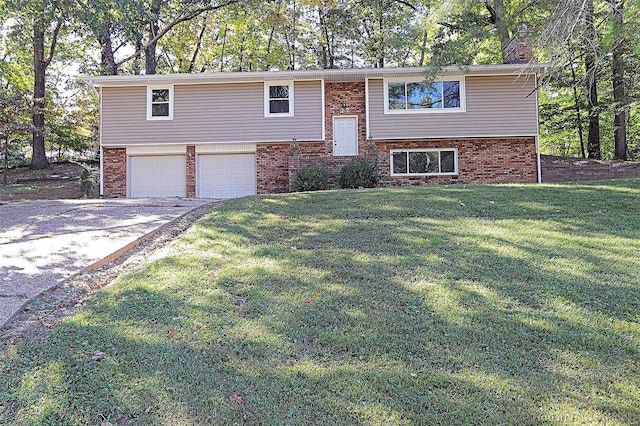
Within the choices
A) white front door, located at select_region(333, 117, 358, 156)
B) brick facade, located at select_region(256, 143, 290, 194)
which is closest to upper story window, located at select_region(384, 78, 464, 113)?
white front door, located at select_region(333, 117, 358, 156)

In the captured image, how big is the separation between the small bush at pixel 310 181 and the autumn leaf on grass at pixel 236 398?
441 inches

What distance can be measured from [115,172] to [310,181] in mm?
6944

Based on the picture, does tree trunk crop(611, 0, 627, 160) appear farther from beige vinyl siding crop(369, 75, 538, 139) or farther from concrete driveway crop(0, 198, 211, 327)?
concrete driveway crop(0, 198, 211, 327)

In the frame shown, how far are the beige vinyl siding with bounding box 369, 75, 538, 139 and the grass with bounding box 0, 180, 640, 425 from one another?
9039 millimetres

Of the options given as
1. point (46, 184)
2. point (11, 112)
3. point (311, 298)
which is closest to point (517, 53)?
point (311, 298)

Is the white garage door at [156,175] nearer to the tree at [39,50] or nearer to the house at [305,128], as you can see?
the house at [305,128]

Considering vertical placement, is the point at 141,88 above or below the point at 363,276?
above

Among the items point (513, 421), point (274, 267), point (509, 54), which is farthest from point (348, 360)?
point (509, 54)

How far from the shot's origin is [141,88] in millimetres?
15062

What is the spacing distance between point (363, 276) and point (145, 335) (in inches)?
85.5

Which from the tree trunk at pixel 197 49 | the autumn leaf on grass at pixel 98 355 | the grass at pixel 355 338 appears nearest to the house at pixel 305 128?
the grass at pixel 355 338

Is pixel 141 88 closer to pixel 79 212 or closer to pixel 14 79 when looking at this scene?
pixel 79 212

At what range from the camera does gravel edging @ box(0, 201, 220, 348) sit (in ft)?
11.3

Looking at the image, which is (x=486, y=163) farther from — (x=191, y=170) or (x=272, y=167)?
(x=191, y=170)
